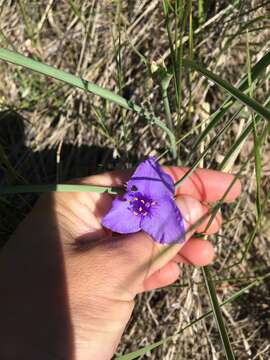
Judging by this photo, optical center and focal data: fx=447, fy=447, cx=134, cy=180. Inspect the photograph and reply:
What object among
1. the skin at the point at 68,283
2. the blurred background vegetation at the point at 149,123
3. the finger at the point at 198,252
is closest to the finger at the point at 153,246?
the skin at the point at 68,283

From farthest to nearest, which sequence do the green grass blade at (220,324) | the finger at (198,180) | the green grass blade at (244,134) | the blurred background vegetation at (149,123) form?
the blurred background vegetation at (149,123) → the finger at (198,180) → the green grass blade at (244,134) → the green grass blade at (220,324)

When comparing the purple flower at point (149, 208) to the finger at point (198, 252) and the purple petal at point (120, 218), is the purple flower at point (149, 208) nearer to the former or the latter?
the purple petal at point (120, 218)

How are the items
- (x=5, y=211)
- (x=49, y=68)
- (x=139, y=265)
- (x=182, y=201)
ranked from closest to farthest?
(x=49, y=68)
(x=139, y=265)
(x=182, y=201)
(x=5, y=211)

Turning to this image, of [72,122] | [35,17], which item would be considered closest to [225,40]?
[72,122]

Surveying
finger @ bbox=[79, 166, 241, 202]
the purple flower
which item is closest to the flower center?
the purple flower

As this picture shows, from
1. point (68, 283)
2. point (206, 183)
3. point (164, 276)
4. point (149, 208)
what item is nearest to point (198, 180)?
point (206, 183)

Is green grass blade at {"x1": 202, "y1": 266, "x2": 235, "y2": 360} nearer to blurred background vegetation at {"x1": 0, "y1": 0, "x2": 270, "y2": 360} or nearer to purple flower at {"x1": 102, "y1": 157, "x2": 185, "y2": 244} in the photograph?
purple flower at {"x1": 102, "y1": 157, "x2": 185, "y2": 244}

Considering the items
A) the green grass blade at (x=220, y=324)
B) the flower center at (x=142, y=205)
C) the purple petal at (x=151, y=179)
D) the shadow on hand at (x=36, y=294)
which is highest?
the purple petal at (x=151, y=179)

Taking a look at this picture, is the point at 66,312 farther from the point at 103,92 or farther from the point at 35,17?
the point at 35,17
